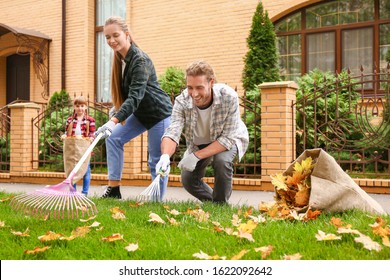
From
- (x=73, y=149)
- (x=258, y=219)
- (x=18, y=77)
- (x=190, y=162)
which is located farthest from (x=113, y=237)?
(x=18, y=77)

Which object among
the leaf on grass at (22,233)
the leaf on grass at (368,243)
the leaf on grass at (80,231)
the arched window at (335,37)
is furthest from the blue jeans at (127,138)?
the arched window at (335,37)

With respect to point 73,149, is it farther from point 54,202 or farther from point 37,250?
point 37,250

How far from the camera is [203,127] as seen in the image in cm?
441

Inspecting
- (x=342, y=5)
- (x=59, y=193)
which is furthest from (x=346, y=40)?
(x=59, y=193)

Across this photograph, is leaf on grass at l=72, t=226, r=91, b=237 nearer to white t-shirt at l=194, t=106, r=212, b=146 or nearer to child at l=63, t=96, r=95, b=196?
white t-shirt at l=194, t=106, r=212, b=146

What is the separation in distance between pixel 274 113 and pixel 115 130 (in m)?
2.68

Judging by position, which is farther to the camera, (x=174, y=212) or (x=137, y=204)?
(x=137, y=204)

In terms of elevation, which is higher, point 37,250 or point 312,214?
point 312,214

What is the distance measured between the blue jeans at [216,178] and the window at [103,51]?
8.94 meters

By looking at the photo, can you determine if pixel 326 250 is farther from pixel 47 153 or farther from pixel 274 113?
pixel 47 153

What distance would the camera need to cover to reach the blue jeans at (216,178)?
445 centimetres

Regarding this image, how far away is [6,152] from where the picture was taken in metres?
9.45

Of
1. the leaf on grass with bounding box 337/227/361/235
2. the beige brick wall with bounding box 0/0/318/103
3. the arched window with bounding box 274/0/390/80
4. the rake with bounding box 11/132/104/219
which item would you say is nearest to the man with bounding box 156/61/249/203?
the rake with bounding box 11/132/104/219

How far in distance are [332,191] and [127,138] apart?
2082 millimetres
